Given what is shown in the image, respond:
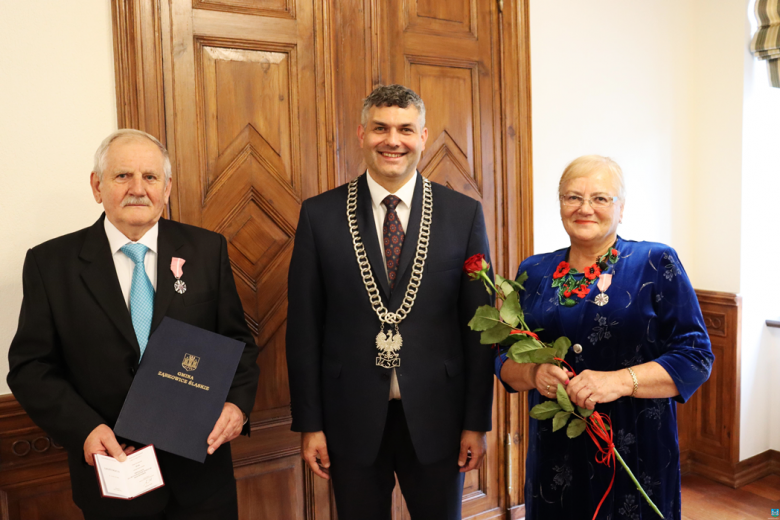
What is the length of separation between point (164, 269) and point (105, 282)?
16 centimetres

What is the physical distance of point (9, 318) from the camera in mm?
1938

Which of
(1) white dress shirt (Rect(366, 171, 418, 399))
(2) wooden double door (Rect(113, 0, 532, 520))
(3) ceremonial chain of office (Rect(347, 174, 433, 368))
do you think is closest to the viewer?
(3) ceremonial chain of office (Rect(347, 174, 433, 368))

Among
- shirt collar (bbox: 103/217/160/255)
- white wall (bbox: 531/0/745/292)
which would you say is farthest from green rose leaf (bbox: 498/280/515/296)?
white wall (bbox: 531/0/745/292)

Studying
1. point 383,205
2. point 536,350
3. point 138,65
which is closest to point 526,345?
point 536,350

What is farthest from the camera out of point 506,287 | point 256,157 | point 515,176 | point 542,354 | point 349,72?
point 515,176

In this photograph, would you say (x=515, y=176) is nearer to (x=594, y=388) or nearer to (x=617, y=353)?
(x=617, y=353)

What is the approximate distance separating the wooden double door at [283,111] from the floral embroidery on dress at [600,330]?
4.08ft

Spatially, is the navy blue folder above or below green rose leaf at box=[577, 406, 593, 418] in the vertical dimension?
above

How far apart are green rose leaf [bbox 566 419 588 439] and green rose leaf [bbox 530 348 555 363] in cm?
20

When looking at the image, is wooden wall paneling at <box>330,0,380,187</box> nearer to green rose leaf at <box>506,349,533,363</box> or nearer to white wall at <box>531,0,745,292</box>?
white wall at <box>531,0,745,292</box>

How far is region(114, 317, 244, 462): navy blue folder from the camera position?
145 cm

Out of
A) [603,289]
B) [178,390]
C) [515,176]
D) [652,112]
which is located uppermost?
[652,112]

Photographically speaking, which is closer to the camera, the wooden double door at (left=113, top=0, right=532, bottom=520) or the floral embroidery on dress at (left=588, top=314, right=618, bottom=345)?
the floral embroidery on dress at (left=588, top=314, right=618, bottom=345)

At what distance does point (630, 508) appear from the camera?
1589 millimetres
